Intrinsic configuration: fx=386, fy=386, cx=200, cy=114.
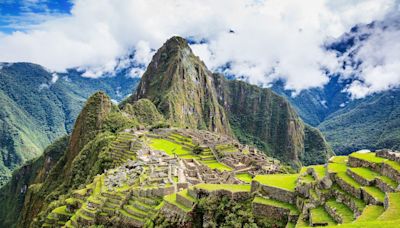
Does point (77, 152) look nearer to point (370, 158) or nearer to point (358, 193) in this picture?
point (370, 158)

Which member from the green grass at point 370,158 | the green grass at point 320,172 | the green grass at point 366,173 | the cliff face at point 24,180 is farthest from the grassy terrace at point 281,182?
the cliff face at point 24,180

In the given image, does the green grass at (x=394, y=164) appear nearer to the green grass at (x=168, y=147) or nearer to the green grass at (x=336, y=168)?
the green grass at (x=336, y=168)

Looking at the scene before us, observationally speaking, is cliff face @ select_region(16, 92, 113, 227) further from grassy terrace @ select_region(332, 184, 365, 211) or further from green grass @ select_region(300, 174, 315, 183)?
grassy terrace @ select_region(332, 184, 365, 211)

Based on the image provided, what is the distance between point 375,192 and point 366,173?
2.34 m

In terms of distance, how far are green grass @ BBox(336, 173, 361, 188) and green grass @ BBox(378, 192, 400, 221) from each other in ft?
9.24

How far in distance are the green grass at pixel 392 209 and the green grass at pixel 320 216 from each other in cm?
261

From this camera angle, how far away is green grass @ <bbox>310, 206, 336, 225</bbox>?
15.9 m

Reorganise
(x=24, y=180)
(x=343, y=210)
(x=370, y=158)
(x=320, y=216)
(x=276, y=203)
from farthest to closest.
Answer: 1. (x=24, y=180)
2. (x=370, y=158)
3. (x=276, y=203)
4. (x=320, y=216)
5. (x=343, y=210)

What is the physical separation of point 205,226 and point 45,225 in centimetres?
2615

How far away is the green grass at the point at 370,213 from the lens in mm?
13641

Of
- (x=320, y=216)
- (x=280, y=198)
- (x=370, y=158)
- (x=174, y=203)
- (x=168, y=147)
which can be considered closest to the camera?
(x=320, y=216)

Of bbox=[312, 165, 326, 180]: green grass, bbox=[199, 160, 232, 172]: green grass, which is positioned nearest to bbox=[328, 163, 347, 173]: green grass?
bbox=[312, 165, 326, 180]: green grass

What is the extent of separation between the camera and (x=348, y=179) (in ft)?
60.5

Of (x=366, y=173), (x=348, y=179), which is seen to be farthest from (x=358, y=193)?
(x=366, y=173)
